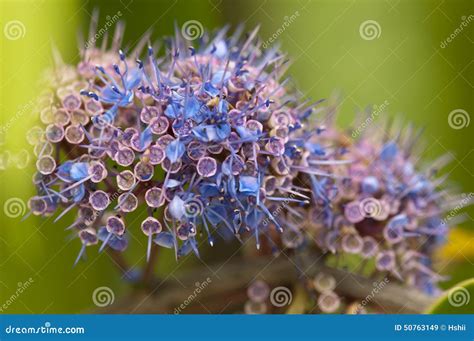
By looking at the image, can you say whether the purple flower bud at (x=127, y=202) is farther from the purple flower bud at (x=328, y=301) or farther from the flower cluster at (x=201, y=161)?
the purple flower bud at (x=328, y=301)

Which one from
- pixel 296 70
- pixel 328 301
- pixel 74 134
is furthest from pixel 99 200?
pixel 296 70

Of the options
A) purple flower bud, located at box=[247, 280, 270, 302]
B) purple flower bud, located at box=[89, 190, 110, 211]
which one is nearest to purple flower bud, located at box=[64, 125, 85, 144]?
purple flower bud, located at box=[89, 190, 110, 211]

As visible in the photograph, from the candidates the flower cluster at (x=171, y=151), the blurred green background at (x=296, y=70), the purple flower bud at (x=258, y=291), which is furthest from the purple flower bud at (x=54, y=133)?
the purple flower bud at (x=258, y=291)

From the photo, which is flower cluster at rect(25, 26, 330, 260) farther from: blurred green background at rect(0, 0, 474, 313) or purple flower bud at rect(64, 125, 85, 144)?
blurred green background at rect(0, 0, 474, 313)

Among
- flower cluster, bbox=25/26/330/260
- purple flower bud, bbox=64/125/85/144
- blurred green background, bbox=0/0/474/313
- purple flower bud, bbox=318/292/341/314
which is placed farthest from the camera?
blurred green background, bbox=0/0/474/313

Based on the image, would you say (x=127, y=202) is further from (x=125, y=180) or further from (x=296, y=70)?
(x=296, y=70)

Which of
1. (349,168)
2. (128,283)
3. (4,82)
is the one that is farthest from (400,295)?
(4,82)
